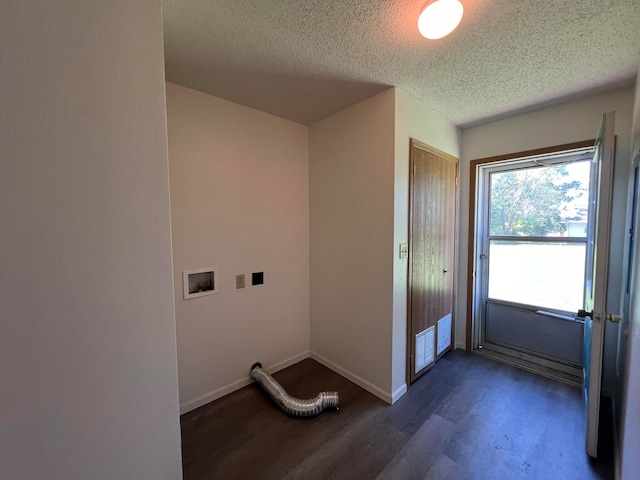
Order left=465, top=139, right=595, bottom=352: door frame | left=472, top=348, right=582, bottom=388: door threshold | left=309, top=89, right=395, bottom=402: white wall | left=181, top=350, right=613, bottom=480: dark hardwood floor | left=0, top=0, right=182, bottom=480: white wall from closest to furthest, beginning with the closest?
left=0, top=0, right=182, bottom=480: white wall
left=181, top=350, right=613, bottom=480: dark hardwood floor
left=309, top=89, right=395, bottom=402: white wall
left=472, top=348, right=582, bottom=388: door threshold
left=465, top=139, right=595, bottom=352: door frame

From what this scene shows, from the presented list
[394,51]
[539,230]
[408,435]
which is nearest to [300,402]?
[408,435]

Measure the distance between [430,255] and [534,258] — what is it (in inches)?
43.0

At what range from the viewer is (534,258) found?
2.53 metres

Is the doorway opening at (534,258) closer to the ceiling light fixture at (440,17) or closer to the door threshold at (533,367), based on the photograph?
the door threshold at (533,367)

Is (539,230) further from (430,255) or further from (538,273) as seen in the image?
(430,255)

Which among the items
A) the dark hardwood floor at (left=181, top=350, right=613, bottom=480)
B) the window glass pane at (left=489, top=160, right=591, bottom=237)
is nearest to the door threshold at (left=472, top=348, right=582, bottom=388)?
Answer: the dark hardwood floor at (left=181, top=350, right=613, bottom=480)

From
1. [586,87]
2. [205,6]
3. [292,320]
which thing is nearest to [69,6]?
[205,6]

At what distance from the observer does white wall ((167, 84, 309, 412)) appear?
1.92 m

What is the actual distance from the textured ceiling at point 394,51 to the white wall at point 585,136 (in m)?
0.16

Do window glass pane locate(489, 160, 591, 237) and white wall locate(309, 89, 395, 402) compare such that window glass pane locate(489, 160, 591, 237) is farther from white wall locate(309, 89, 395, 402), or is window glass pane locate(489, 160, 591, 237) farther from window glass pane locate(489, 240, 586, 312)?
white wall locate(309, 89, 395, 402)

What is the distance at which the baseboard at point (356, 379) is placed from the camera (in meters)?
2.09

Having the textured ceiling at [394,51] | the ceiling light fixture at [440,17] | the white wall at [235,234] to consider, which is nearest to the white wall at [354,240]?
the white wall at [235,234]

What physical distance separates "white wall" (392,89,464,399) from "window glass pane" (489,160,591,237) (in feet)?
3.70

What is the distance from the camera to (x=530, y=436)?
1.74 m
